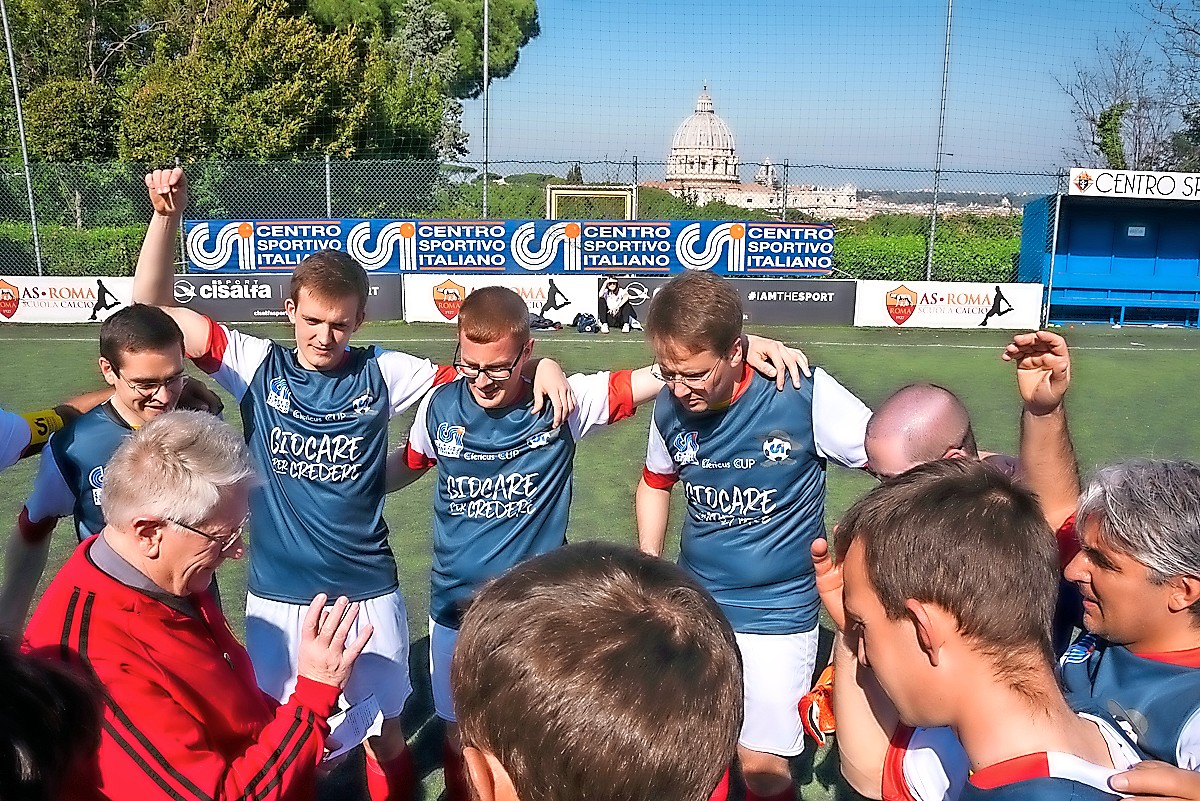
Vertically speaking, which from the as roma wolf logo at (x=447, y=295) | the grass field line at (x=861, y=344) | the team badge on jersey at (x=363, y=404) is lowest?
the grass field line at (x=861, y=344)

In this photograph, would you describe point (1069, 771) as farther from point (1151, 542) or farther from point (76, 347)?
point (76, 347)

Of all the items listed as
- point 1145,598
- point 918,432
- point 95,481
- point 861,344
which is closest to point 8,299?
point 861,344

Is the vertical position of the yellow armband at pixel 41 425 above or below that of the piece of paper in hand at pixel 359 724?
above

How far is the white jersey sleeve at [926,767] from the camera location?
197cm

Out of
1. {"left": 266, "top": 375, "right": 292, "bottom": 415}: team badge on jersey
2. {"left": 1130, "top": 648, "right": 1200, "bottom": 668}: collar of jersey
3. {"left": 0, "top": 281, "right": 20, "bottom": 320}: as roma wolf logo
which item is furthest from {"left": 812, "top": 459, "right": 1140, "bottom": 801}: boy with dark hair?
{"left": 0, "top": 281, "right": 20, "bottom": 320}: as roma wolf logo

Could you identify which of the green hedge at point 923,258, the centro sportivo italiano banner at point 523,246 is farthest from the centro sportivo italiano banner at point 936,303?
the green hedge at point 923,258

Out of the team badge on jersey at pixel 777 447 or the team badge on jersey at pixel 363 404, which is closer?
the team badge on jersey at pixel 777 447

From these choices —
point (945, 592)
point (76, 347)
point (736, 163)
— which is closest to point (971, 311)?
point (736, 163)

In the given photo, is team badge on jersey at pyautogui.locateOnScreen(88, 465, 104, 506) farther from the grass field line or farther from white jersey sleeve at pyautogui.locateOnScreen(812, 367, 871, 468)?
the grass field line

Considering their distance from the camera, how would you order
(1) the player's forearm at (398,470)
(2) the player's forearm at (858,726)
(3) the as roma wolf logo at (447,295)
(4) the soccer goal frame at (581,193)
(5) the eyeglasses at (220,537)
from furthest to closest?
(4) the soccer goal frame at (581,193), (3) the as roma wolf logo at (447,295), (1) the player's forearm at (398,470), (2) the player's forearm at (858,726), (5) the eyeglasses at (220,537)

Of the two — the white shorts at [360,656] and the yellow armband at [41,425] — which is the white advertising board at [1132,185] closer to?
the white shorts at [360,656]

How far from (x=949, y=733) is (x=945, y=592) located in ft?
1.91

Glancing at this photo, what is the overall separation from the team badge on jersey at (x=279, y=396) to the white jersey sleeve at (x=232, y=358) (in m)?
0.11

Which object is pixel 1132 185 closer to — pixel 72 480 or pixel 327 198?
pixel 327 198
